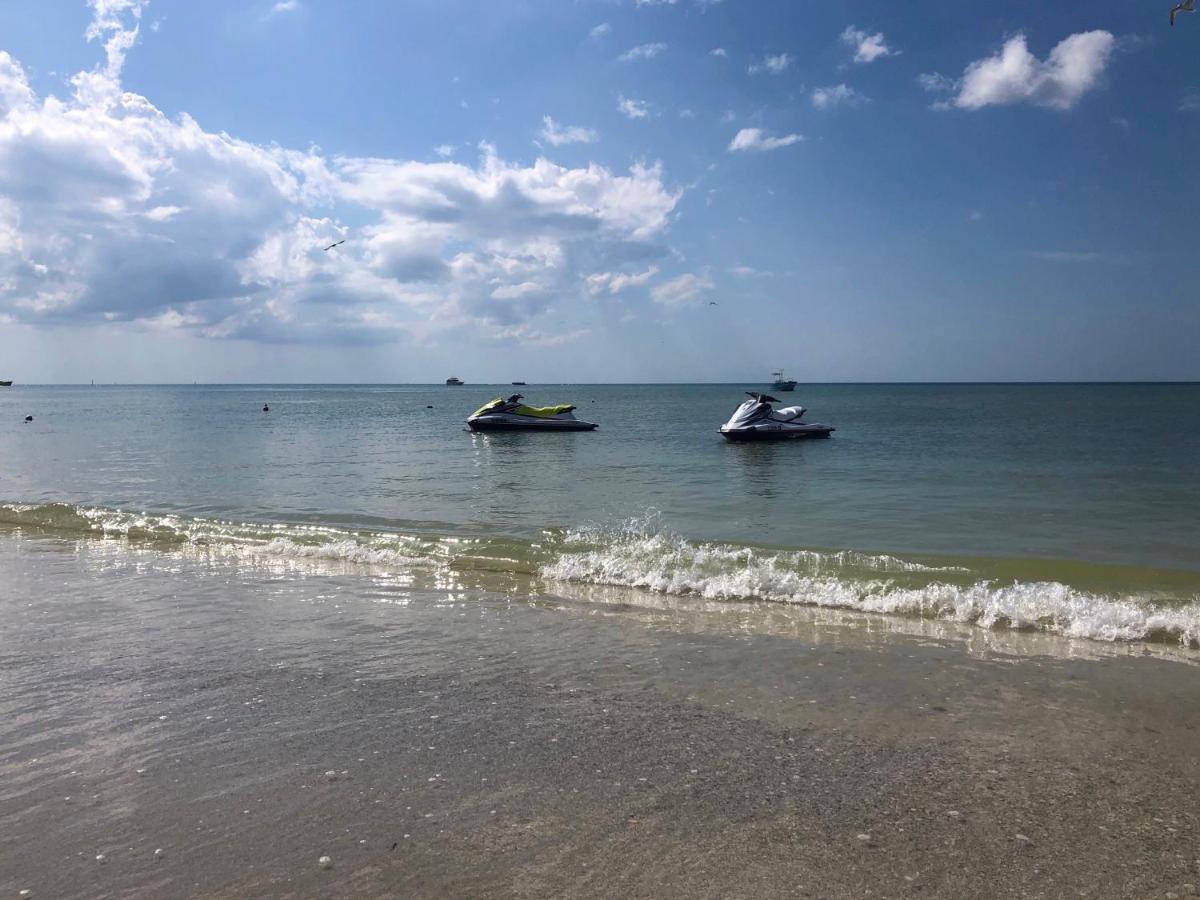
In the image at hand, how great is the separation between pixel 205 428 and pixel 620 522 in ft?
160

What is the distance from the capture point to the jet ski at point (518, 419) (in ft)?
156

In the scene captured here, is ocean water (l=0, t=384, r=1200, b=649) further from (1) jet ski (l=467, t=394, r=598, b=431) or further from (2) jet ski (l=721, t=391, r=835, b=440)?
(1) jet ski (l=467, t=394, r=598, b=431)

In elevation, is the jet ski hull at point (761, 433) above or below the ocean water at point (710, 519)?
above

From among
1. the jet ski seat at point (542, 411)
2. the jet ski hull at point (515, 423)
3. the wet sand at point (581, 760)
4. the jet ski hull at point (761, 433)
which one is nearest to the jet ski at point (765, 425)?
the jet ski hull at point (761, 433)

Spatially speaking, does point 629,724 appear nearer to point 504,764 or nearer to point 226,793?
point 504,764

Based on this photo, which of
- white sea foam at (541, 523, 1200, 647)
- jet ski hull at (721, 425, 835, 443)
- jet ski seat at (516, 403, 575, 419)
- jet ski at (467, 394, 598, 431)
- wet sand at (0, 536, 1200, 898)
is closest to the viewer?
wet sand at (0, 536, 1200, 898)

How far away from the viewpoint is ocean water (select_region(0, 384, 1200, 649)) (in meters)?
11.2

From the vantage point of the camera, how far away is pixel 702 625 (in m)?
9.35

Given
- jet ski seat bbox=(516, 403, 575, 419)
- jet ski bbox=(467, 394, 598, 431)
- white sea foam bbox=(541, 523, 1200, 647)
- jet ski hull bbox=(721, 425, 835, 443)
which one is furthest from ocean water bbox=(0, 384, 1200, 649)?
jet ski seat bbox=(516, 403, 575, 419)

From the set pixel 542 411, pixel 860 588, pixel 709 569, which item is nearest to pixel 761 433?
pixel 542 411

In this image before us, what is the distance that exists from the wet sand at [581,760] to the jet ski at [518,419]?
3832 cm

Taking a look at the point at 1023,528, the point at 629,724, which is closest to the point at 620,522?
the point at 1023,528

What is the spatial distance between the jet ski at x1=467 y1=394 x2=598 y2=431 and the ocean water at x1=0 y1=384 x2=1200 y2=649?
1027 centimetres

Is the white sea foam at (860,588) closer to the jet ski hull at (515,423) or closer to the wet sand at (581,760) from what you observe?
Answer: the wet sand at (581,760)
